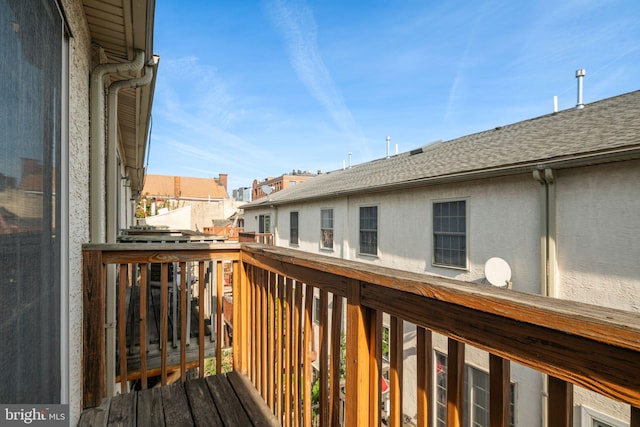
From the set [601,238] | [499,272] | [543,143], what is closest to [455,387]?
[601,238]

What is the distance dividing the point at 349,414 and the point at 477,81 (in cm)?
1574

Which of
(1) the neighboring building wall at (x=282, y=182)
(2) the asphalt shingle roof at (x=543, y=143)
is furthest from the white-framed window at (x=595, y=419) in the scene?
(1) the neighboring building wall at (x=282, y=182)

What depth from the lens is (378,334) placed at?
3.57 ft

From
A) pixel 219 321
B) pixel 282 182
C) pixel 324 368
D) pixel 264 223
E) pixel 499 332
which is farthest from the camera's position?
pixel 282 182

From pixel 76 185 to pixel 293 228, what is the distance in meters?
10.2

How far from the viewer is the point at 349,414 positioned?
1118 millimetres

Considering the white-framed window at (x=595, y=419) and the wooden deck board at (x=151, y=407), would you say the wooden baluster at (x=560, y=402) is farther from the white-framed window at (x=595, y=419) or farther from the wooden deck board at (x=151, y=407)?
the white-framed window at (x=595, y=419)

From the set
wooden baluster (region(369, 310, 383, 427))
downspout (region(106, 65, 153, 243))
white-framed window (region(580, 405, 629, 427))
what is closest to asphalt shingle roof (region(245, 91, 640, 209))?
white-framed window (region(580, 405, 629, 427))

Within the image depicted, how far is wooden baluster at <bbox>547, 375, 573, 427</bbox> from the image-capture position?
22.6 inches

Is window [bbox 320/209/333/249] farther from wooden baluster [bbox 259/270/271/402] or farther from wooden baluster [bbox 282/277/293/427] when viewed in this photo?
wooden baluster [bbox 282/277/293/427]

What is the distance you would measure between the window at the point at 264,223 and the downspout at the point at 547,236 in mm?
11253

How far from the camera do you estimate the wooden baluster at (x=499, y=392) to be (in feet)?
2.23

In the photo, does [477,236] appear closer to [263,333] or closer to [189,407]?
[263,333]

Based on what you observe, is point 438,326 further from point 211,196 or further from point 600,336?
point 211,196
